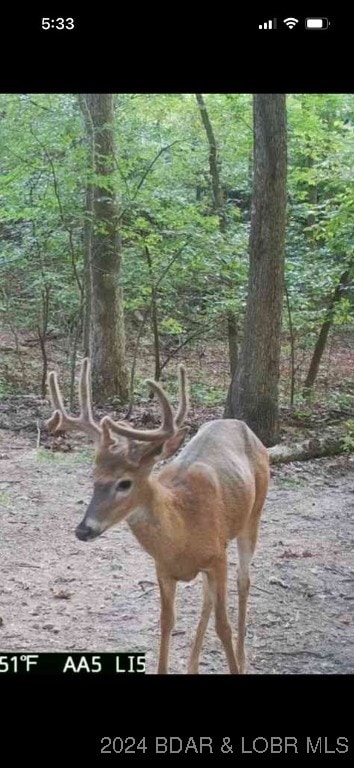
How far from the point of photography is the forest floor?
203cm

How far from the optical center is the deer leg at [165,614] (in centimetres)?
182

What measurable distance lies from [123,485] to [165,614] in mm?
384

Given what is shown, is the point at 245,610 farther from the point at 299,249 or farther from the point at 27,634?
the point at 299,249

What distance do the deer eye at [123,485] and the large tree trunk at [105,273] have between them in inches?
81.4

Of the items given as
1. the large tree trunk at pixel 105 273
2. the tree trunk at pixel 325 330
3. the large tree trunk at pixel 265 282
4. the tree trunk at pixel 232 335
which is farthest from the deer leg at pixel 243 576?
the tree trunk at pixel 325 330

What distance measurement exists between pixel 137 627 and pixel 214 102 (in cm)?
365

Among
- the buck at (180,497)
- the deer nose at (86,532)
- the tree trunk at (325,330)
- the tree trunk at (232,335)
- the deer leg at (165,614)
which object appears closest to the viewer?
the deer nose at (86,532)

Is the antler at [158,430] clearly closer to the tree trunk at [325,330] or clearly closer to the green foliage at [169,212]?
the green foliage at [169,212]
